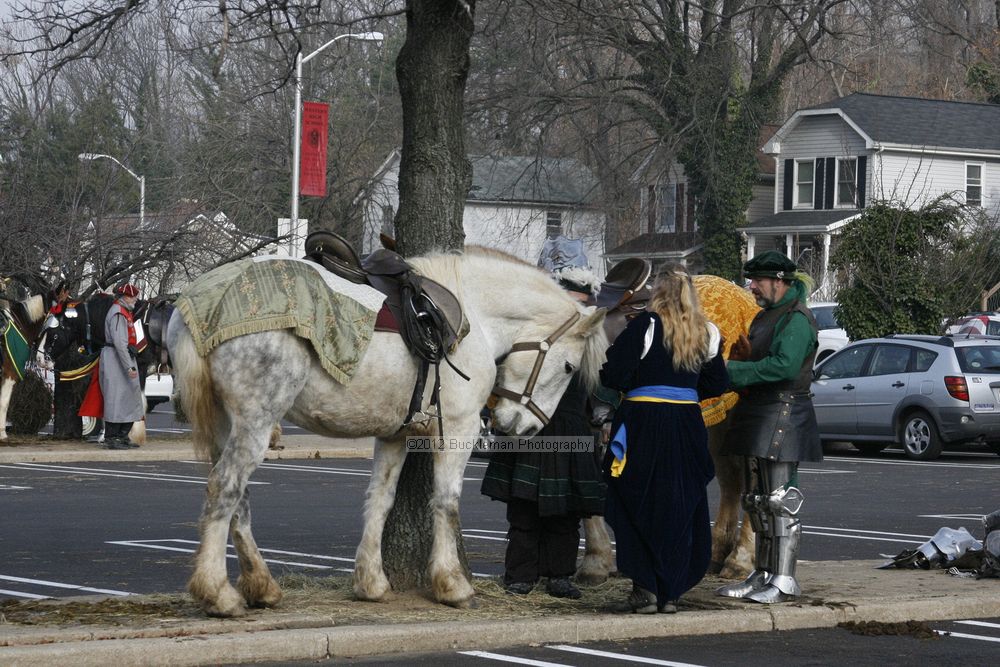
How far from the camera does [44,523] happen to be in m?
13.6

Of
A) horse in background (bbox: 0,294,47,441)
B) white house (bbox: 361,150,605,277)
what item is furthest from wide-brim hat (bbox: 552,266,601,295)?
white house (bbox: 361,150,605,277)

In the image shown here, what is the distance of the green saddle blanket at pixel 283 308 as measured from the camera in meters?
8.01

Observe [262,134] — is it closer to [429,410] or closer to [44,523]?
[44,523]

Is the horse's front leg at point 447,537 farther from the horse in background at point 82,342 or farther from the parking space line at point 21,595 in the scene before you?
the horse in background at point 82,342

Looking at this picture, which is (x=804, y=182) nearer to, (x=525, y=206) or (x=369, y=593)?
(x=525, y=206)

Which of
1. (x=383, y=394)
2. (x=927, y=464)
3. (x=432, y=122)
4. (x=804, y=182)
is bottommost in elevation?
(x=927, y=464)

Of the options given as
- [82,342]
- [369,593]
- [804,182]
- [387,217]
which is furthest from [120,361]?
[804,182]

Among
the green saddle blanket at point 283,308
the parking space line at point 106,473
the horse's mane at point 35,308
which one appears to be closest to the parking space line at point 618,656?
the green saddle blanket at point 283,308

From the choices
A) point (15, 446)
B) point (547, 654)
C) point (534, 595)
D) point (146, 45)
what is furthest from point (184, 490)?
point (146, 45)

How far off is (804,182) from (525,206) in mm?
10344

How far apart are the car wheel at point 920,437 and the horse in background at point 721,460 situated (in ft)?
42.6

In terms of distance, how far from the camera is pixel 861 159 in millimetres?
52906

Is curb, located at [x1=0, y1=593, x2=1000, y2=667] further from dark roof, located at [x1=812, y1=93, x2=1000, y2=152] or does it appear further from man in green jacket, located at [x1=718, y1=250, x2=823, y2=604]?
dark roof, located at [x1=812, y1=93, x2=1000, y2=152]

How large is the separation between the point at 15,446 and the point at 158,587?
12.4 m
